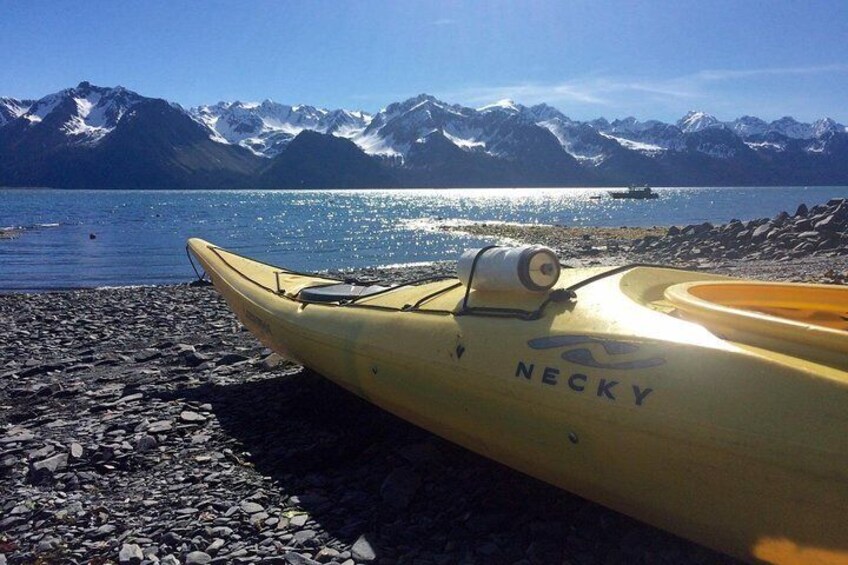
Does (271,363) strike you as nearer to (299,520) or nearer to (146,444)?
(146,444)

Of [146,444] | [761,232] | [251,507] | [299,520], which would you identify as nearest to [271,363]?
[146,444]

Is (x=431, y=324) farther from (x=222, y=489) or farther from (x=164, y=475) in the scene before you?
(x=164, y=475)

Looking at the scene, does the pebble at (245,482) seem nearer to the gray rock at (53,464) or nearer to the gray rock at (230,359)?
the gray rock at (53,464)

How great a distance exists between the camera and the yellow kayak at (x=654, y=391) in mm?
3092

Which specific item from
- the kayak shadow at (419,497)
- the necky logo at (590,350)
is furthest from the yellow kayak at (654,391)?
the kayak shadow at (419,497)

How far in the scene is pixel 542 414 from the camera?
4133 mm

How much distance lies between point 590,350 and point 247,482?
3.30m

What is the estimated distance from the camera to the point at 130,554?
4.25m

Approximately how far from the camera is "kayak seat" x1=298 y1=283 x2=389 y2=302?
7.36 m

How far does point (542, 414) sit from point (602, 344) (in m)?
0.64

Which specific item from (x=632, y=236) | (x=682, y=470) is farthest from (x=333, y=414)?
(x=632, y=236)

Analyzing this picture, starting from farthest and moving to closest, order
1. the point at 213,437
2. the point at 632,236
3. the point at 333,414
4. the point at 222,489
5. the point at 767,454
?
the point at 632,236 → the point at 333,414 → the point at 213,437 → the point at 222,489 → the point at 767,454

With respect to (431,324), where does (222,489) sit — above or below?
below

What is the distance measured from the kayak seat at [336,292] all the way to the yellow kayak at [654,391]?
4.06 ft
